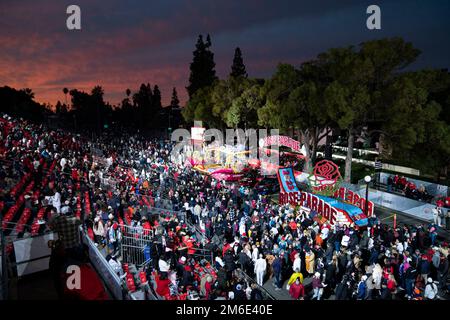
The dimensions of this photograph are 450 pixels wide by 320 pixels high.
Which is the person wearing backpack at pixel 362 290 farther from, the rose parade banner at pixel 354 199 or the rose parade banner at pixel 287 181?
the rose parade banner at pixel 287 181

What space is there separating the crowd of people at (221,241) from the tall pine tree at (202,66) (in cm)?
3998

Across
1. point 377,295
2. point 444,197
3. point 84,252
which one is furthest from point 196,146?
point 84,252

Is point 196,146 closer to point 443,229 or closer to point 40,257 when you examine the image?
point 443,229

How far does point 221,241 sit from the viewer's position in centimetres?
1545

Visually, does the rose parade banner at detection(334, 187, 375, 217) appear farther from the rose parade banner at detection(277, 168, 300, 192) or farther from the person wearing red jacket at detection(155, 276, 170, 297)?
the person wearing red jacket at detection(155, 276, 170, 297)

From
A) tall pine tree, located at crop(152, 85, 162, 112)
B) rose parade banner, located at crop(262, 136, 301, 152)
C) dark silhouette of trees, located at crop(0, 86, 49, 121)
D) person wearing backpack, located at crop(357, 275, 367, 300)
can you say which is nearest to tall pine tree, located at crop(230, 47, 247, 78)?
rose parade banner, located at crop(262, 136, 301, 152)

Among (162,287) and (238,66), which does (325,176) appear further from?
(238,66)

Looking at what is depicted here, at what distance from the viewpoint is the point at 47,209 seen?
1418cm

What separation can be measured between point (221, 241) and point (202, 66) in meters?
49.6

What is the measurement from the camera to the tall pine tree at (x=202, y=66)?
59.5 meters

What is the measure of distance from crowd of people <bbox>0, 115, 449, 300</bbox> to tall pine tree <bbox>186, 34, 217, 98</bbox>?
40.0 m

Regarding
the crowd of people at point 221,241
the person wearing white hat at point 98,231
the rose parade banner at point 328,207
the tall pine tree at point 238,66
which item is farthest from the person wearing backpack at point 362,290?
the tall pine tree at point 238,66

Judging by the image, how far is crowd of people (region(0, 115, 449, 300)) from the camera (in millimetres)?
10211
